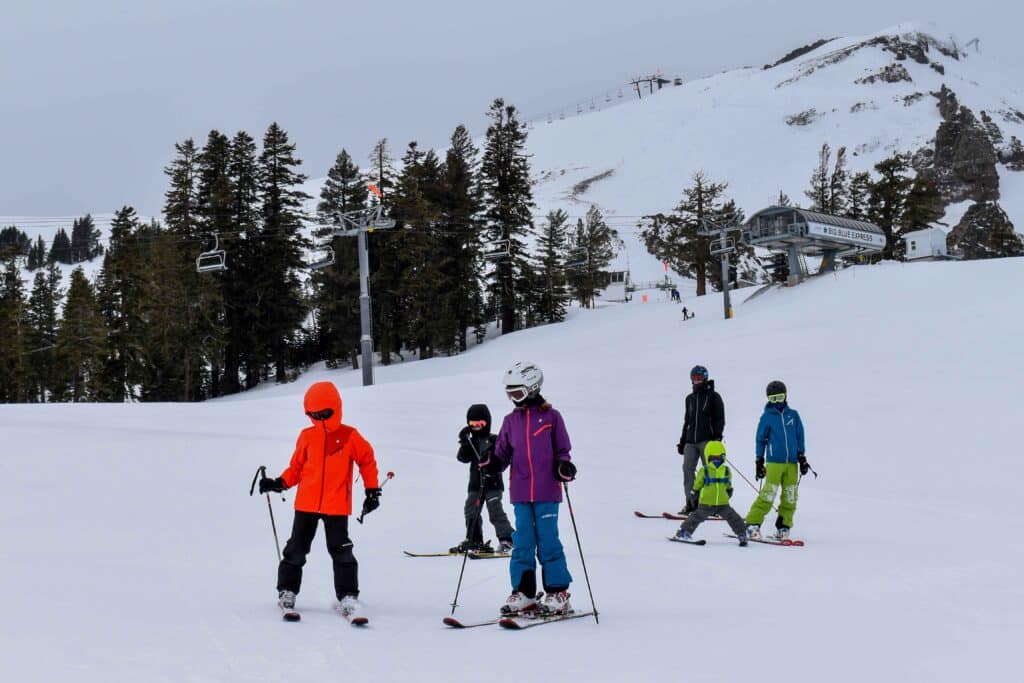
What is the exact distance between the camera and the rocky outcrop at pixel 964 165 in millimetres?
110375

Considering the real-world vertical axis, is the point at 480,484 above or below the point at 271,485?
below

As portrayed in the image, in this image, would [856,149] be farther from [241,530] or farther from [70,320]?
[241,530]

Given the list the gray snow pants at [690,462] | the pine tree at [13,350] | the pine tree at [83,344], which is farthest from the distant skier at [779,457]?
the pine tree at [13,350]

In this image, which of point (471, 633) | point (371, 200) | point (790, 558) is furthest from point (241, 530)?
point (371, 200)

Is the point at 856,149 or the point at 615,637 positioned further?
the point at 856,149

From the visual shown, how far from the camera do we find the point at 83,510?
995 cm

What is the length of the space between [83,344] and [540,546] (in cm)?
5033

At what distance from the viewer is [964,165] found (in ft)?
365

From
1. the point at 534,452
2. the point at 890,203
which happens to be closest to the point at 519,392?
the point at 534,452

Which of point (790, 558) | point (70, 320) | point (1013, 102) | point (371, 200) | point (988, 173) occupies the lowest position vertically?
point (790, 558)

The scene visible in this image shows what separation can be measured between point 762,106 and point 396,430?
6227 inches

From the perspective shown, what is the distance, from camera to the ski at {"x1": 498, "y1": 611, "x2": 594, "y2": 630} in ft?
19.1

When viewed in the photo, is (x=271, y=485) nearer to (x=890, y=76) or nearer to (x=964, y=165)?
(x=964, y=165)

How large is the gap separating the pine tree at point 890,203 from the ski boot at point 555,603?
6215cm
